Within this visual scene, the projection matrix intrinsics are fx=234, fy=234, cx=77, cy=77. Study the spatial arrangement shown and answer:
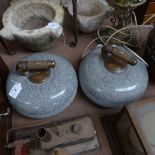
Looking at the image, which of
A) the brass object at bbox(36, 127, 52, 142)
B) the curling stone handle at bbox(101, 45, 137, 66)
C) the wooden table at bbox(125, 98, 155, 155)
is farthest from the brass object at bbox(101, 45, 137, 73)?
the brass object at bbox(36, 127, 52, 142)

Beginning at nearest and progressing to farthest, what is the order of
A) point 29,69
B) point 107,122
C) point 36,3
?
1. point 29,69
2. point 107,122
3. point 36,3

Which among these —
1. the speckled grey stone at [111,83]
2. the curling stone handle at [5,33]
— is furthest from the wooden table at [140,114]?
the curling stone handle at [5,33]

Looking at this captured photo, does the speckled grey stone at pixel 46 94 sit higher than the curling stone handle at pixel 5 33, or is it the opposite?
the curling stone handle at pixel 5 33

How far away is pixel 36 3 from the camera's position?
861 millimetres

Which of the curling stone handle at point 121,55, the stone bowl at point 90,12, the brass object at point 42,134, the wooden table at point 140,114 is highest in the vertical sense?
the curling stone handle at point 121,55

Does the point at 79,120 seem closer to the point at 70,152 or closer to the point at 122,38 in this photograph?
the point at 70,152

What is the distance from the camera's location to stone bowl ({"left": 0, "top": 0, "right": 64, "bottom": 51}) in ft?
2.49

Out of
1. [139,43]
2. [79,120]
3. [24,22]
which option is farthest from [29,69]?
[139,43]

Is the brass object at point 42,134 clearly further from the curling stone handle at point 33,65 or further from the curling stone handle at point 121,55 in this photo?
the curling stone handle at point 121,55

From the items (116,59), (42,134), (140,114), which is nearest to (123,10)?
(116,59)

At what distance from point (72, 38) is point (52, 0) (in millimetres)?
162

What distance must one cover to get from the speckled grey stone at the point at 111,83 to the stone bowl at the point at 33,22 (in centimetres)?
17

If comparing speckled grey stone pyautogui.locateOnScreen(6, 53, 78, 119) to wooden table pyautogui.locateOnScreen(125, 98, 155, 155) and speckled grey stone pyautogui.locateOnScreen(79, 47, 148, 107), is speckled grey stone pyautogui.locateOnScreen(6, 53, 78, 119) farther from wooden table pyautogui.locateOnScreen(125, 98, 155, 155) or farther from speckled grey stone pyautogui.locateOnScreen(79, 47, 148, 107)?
wooden table pyautogui.locateOnScreen(125, 98, 155, 155)

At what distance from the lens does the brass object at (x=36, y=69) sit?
63 cm
